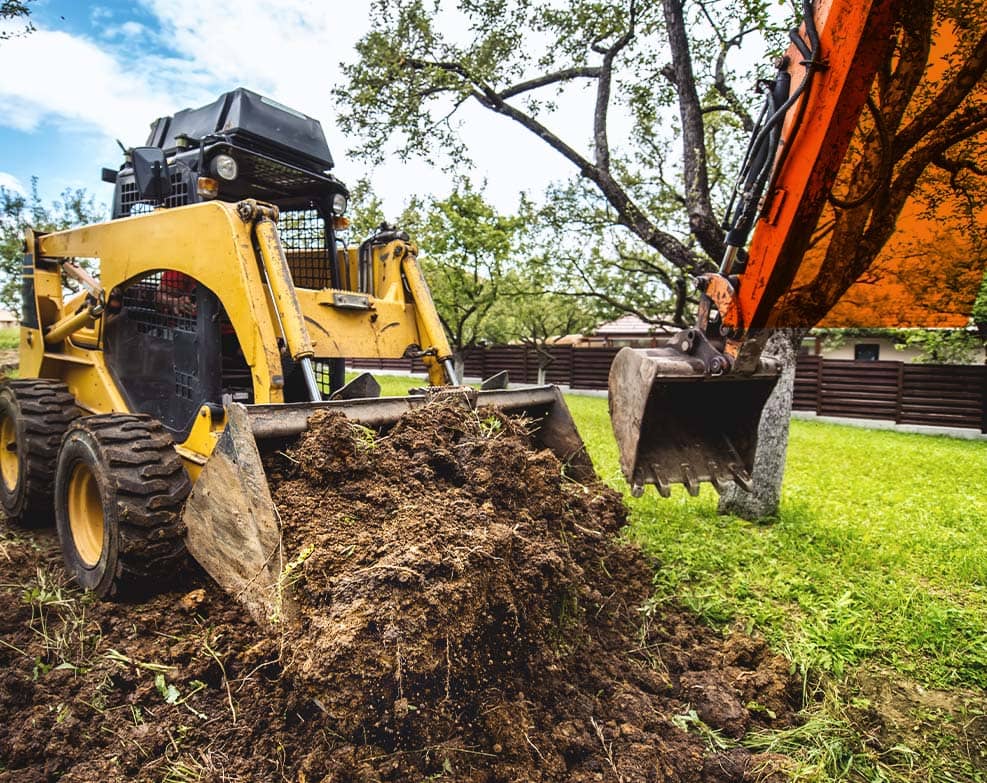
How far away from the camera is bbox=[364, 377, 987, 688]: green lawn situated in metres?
3.45

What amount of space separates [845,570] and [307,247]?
173 inches

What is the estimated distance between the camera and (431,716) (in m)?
2.19

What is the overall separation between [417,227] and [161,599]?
519 inches

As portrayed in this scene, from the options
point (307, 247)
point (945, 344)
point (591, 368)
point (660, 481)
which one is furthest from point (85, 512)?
point (591, 368)

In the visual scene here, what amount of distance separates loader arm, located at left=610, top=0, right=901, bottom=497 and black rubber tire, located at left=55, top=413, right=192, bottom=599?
2.18 m

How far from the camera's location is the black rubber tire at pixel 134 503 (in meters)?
3.04

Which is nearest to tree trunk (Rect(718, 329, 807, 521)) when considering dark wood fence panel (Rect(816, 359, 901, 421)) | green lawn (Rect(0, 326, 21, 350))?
dark wood fence panel (Rect(816, 359, 901, 421))

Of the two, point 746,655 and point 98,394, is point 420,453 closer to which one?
point 746,655

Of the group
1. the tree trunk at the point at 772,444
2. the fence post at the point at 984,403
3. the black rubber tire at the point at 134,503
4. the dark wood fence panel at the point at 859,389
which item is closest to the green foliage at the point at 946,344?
the dark wood fence panel at the point at 859,389

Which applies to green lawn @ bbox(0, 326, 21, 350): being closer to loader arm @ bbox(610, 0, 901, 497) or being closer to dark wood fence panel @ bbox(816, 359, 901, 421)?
loader arm @ bbox(610, 0, 901, 497)

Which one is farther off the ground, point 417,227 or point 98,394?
point 417,227

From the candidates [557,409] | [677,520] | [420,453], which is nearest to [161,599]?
[420,453]

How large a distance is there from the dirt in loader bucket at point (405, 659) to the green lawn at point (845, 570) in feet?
1.71

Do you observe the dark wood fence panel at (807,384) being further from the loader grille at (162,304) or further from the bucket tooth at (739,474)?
the loader grille at (162,304)
